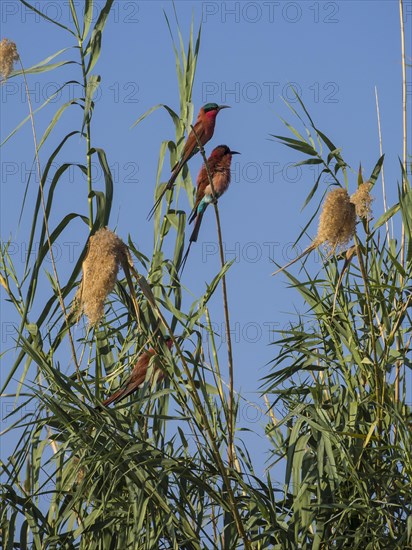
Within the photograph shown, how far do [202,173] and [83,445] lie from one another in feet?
4.74

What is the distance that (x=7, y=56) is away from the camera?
2572mm

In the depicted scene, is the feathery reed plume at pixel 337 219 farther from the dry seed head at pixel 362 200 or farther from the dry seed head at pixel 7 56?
the dry seed head at pixel 7 56

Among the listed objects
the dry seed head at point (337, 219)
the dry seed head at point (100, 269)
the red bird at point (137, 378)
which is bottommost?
the red bird at point (137, 378)

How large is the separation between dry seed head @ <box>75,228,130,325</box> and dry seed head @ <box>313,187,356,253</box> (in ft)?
1.69

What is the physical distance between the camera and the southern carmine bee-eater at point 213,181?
3.05m

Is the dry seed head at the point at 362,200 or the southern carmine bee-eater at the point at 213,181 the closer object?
the dry seed head at the point at 362,200

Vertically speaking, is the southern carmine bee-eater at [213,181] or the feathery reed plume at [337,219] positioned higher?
the southern carmine bee-eater at [213,181]

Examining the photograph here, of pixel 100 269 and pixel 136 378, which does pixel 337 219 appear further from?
pixel 136 378

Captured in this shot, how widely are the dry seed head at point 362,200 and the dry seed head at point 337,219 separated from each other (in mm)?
68

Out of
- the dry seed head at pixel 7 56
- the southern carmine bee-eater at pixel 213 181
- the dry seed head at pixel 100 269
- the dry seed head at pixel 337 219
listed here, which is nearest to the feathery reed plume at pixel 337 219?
the dry seed head at pixel 337 219

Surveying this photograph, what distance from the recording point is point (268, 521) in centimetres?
232

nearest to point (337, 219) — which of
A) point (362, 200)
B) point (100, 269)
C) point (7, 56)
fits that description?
point (362, 200)

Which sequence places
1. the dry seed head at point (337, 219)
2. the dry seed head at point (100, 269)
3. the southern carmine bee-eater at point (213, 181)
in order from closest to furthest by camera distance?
the dry seed head at point (100, 269) < the dry seed head at point (337, 219) < the southern carmine bee-eater at point (213, 181)

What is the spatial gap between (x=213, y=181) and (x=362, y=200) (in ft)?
3.47
